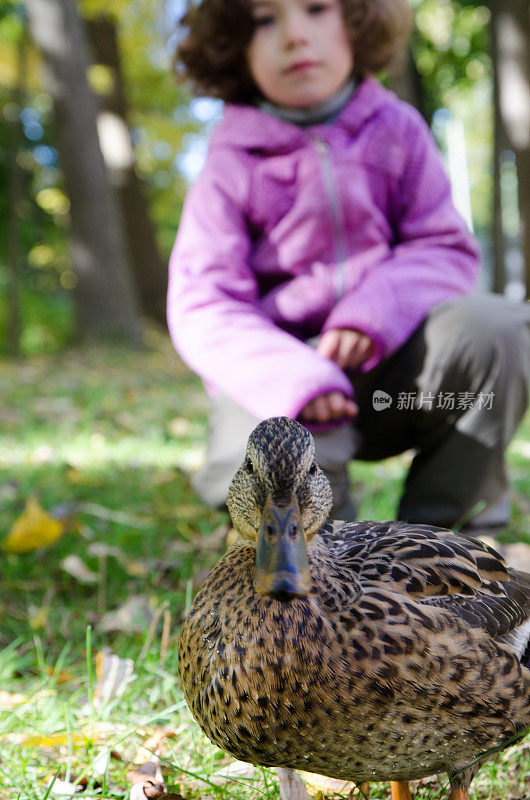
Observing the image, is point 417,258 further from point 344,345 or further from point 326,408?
point 326,408

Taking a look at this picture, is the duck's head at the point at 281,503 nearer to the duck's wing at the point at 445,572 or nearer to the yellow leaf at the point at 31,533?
the duck's wing at the point at 445,572

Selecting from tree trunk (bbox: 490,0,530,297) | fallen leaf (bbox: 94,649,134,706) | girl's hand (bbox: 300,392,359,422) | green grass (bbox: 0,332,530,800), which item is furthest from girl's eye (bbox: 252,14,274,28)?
tree trunk (bbox: 490,0,530,297)

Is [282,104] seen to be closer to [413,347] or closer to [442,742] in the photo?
[413,347]

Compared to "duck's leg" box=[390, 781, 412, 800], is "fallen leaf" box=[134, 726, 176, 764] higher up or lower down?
lower down

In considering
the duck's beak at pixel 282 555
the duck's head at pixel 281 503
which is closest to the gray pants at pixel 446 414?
the duck's head at pixel 281 503

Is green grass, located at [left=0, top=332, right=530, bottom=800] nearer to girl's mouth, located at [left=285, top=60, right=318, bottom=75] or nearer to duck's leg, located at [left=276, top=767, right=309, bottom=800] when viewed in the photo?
duck's leg, located at [left=276, top=767, right=309, bottom=800]

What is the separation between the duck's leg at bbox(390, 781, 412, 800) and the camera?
1.34 meters

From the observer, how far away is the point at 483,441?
2.32 m

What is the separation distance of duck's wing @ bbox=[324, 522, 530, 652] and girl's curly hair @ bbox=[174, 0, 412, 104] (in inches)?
73.3

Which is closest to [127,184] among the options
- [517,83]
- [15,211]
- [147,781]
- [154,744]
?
[15,211]

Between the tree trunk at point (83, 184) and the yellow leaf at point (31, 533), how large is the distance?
6.02 m

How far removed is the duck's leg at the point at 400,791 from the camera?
1.34 meters

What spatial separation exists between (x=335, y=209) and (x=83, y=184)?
21.5ft

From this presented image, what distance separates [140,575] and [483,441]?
118 centimetres
